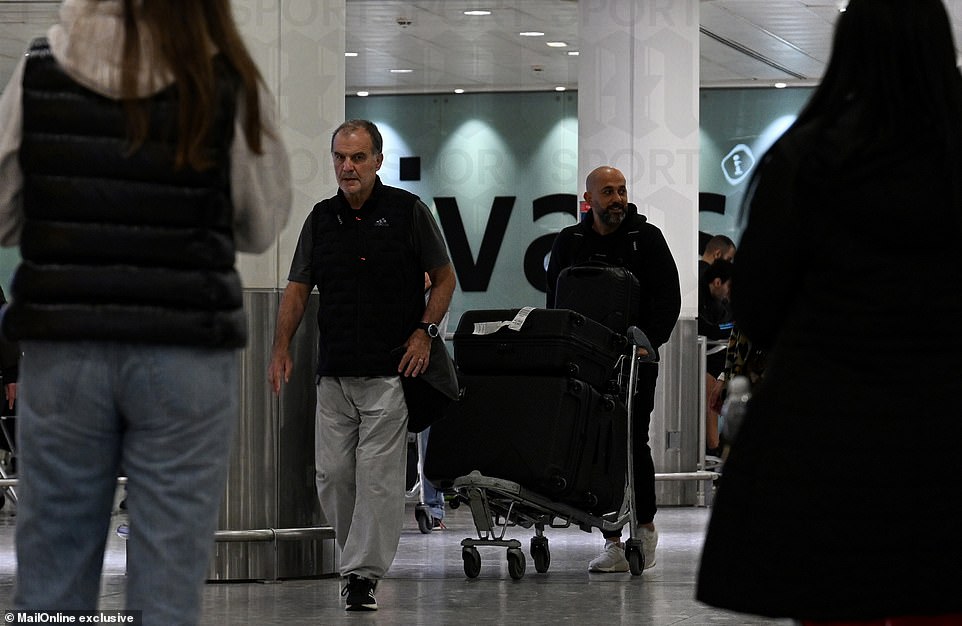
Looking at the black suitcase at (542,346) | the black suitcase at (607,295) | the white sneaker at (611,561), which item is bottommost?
the white sneaker at (611,561)

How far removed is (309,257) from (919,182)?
4.31 meters

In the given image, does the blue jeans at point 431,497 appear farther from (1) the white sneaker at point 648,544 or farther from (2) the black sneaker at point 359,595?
(2) the black sneaker at point 359,595

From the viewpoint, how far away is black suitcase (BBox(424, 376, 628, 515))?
271 inches

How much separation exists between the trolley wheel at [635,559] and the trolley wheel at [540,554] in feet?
1.26

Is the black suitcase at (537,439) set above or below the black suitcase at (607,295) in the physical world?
below

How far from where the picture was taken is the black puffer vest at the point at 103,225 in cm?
243

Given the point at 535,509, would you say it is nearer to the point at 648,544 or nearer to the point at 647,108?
the point at 648,544

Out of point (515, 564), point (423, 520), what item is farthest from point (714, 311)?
point (515, 564)

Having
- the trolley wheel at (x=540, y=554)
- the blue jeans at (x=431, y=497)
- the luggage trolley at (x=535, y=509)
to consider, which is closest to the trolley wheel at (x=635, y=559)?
the luggage trolley at (x=535, y=509)

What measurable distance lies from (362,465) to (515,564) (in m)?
1.08

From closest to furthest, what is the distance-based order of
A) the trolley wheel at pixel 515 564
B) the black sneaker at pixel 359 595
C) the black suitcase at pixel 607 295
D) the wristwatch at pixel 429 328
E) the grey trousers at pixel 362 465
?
the black sneaker at pixel 359 595 < the grey trousers at pixel 362 465 < the wristwatch at pixel 429 328 < the trolley wheel at pixel 515 564 < the black suitcase at pixel 607 295

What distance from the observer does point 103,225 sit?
2.43 m

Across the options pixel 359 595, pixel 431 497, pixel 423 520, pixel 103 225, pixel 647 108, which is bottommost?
pixel 423 520

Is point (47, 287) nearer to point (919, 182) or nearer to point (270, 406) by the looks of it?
point (919, 182)
